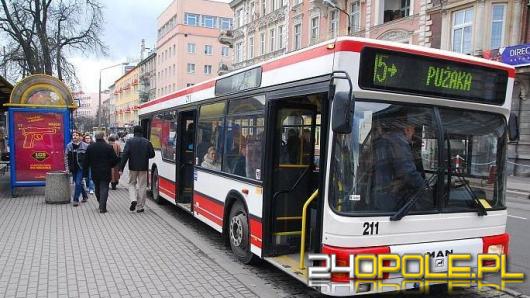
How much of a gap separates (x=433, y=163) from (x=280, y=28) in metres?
37.6

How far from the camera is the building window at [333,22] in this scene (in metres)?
32.4

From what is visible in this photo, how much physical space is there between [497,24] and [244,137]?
68.2ft

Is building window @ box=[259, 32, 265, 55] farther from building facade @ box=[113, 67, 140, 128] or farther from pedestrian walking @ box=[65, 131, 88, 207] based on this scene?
building facade @ box=[113, 67, 140, 128]

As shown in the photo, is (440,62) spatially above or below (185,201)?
above

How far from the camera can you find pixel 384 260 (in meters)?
4.22

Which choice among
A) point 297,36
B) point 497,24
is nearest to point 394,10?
point 497,24

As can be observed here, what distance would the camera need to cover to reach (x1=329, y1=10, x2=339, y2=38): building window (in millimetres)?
32375

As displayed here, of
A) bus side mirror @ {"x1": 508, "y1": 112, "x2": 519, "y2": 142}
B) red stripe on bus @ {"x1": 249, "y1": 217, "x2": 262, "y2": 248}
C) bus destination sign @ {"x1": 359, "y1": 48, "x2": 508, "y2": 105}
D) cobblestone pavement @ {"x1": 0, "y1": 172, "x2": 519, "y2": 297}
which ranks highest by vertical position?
bus destination sign @ {"x1": 359, "y1": 48, "x2": 508, "y2": 105}

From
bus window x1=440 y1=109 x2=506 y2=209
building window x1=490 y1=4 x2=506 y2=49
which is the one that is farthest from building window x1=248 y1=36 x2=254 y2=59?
bus window x1=440 y1=109 x2=506 y2=209

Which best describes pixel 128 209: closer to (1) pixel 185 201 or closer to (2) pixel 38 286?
(1) pixel 185 201

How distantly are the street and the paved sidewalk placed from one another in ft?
12.3

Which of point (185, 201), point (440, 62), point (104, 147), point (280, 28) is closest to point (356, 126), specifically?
point (440, 62)

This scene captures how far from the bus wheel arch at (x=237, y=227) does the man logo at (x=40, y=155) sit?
7573mm

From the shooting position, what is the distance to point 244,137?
246 inches
